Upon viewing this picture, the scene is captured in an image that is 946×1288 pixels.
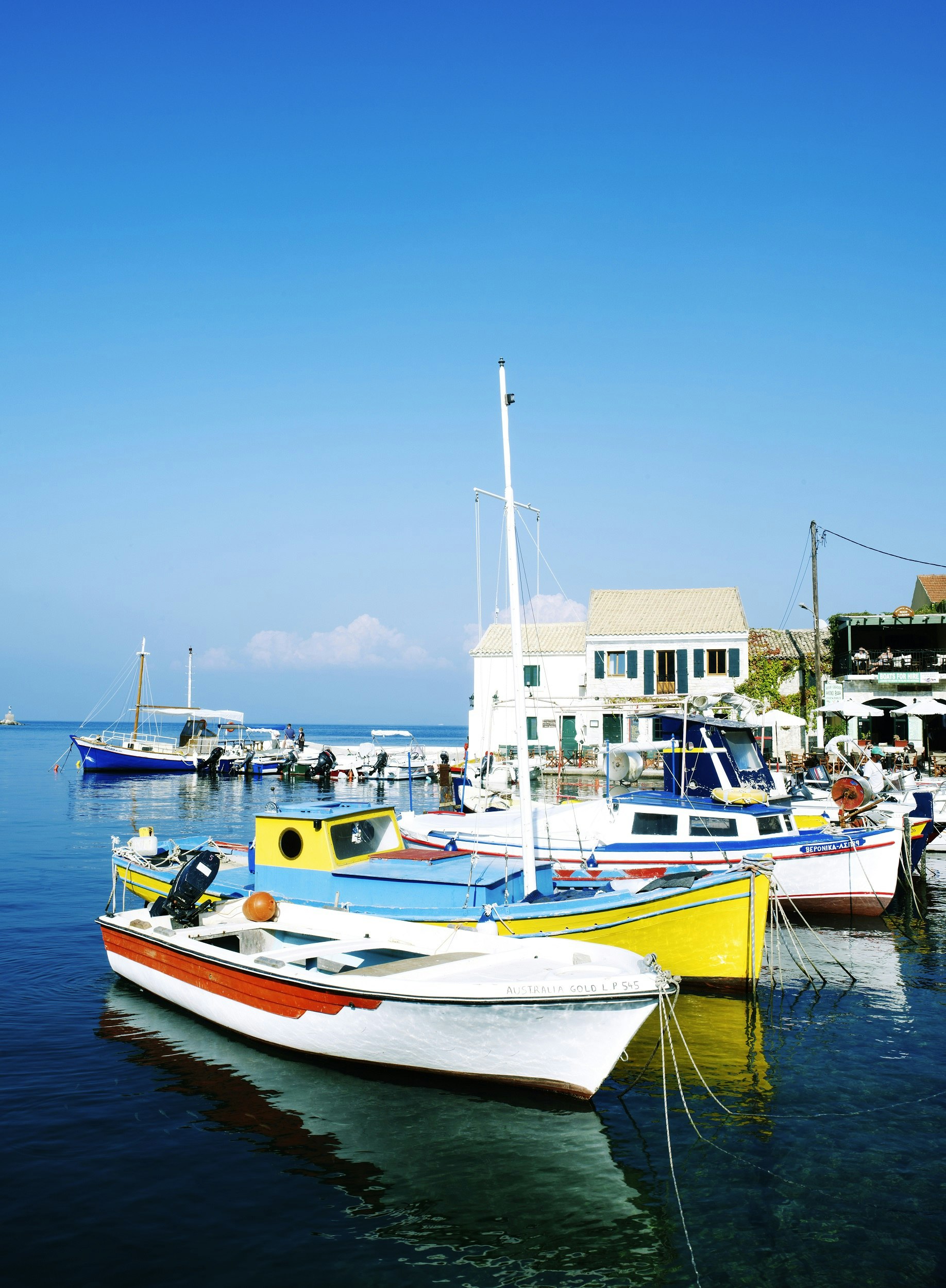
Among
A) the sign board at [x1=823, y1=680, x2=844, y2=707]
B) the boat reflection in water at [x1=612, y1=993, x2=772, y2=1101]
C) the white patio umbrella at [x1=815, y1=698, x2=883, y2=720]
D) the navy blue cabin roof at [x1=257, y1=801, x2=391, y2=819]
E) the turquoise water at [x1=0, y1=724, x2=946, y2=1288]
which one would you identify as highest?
the sign board at [x1=823, y1=680, x2=844, y2=707]

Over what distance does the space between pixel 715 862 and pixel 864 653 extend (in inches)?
1170

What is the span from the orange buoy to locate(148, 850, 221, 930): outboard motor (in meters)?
0.98

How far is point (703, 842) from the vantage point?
19.2 meters

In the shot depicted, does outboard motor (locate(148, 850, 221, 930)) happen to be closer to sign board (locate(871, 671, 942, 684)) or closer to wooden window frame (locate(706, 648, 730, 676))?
sign board (locate(871, 671, 942, 684))

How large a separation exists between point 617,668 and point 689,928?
125ft

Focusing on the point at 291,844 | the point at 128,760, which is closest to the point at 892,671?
the point at 291,844

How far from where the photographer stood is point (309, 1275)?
7297 millimetres

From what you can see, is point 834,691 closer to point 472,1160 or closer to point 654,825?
point 654,825

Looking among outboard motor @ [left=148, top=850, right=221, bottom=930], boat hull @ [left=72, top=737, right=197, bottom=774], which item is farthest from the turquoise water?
boat hull @ [left=72, top=737, right=197, bottom=774]

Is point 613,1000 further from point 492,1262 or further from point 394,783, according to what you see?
point 394,783

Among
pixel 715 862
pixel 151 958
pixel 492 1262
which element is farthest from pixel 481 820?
pixel 492 1262

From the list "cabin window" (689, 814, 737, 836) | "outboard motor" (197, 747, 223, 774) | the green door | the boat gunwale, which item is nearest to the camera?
the boat gunwale

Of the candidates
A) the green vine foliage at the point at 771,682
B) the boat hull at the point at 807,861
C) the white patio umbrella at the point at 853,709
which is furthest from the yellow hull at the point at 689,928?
the green vine foliage at the point at 771,682

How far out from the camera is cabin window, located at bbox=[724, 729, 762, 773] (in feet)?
74.2
